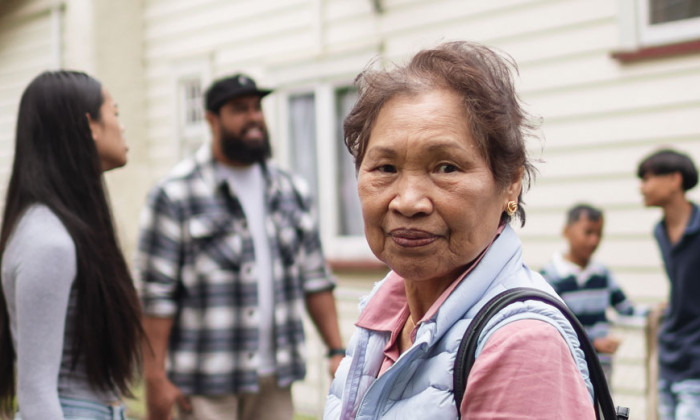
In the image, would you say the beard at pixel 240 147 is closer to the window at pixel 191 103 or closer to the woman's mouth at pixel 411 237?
the woman's mouth at pixel 411 237

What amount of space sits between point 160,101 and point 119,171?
105 cm

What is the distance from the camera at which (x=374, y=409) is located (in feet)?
5.13

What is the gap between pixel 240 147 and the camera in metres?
4.25

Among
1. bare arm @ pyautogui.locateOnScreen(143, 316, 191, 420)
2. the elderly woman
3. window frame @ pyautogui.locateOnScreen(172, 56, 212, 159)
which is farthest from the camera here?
window frame @ pyautogui.locateOnScreen(172, 56, 212, 159)

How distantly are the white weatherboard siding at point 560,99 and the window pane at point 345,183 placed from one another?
0.29 ft

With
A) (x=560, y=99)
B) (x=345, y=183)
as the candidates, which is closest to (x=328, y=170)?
(x=345, y=183)

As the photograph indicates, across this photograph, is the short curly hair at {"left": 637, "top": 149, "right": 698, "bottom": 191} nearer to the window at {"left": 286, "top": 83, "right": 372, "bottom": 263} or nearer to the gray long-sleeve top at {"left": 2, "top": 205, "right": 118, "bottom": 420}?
the gray long-sleeve top at {"left": 2, "top": 205, "right": 118, "bottom": 420}

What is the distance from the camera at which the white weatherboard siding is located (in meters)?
5.79

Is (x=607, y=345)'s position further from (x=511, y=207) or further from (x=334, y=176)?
(x=334, y=176)

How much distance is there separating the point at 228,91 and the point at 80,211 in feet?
5.78

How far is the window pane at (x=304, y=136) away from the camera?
877 cm

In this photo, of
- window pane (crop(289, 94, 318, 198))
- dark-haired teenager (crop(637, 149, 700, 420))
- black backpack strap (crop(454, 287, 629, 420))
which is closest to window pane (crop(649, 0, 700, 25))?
dark-haired teenager (crop(637, 149, 700, 420))

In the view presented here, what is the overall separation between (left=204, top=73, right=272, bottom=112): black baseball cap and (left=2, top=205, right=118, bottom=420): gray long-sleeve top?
1876mm

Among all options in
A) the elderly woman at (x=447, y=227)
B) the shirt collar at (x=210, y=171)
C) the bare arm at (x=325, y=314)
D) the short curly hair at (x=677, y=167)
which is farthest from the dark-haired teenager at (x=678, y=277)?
the elderly woman at (x=447, y=227)
